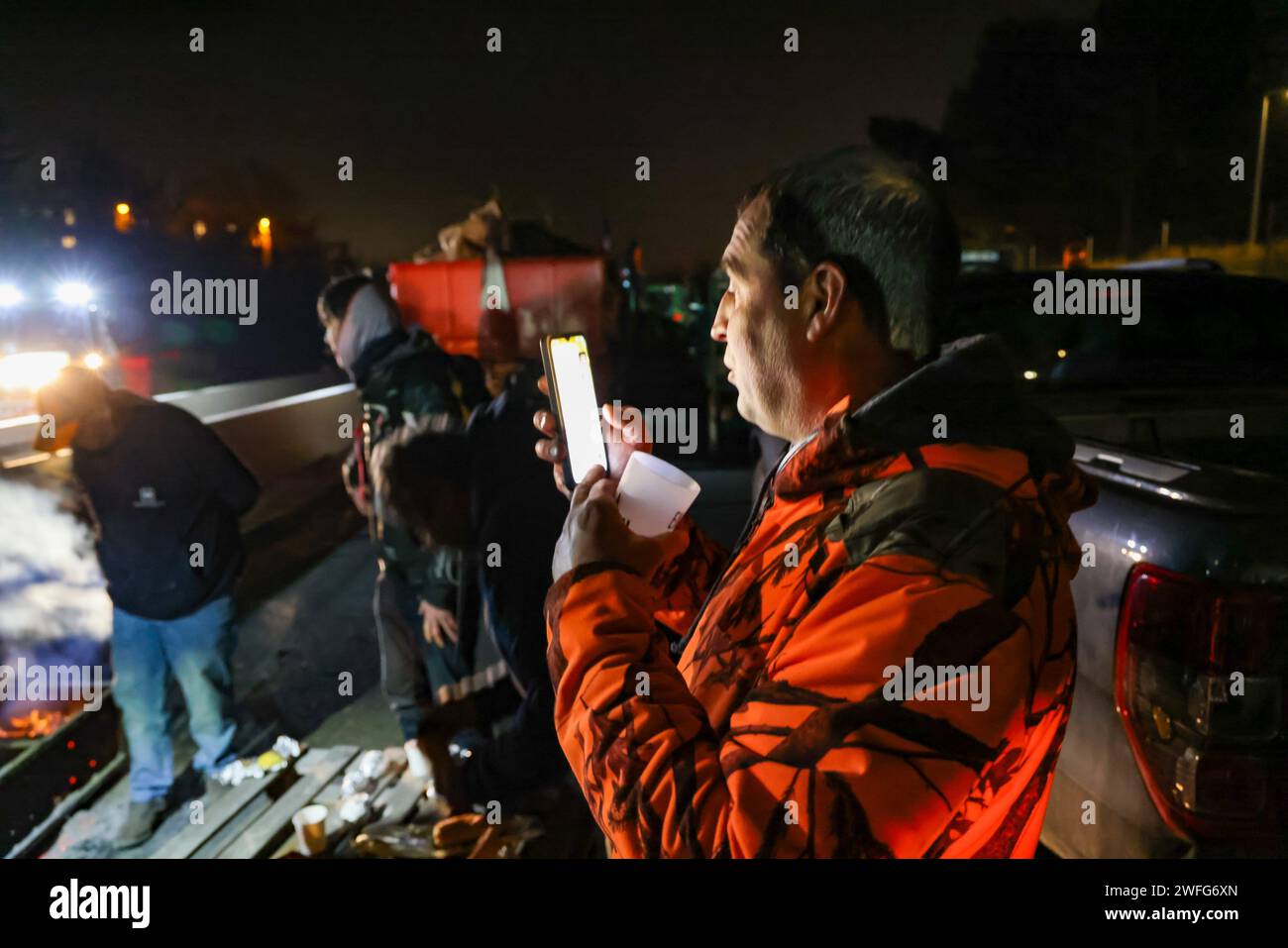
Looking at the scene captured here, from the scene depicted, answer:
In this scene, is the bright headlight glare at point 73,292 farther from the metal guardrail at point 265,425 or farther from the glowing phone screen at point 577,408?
the glowing phone screen at point 577,408

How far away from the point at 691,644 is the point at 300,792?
278cm

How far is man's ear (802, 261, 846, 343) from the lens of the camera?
117cm

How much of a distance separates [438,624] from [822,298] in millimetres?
2856

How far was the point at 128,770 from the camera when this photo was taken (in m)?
3.77

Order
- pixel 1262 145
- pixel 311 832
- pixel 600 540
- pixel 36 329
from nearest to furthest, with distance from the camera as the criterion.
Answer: pixel 600 540, pixel 311 832, pixel 1262 145, pixel 36 329

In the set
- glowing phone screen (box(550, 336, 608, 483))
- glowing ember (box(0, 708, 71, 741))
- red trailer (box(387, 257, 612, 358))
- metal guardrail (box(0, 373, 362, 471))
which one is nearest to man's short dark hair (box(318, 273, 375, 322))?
red trailer (box(387, 257, 612, 358))

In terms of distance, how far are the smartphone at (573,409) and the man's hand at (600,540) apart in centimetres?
28

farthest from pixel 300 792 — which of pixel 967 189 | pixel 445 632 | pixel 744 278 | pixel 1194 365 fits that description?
pixel 967 189

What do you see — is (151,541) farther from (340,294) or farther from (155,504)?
(340,294)

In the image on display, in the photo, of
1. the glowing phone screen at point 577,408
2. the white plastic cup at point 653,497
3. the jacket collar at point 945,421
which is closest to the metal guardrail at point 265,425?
the glowing phone screen at point 577,408

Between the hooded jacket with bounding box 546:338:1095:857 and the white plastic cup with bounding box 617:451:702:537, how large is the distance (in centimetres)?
17

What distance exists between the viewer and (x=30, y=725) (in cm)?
329

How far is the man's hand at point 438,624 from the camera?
3.65 metres

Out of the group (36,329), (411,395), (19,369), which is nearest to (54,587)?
(411,395)
